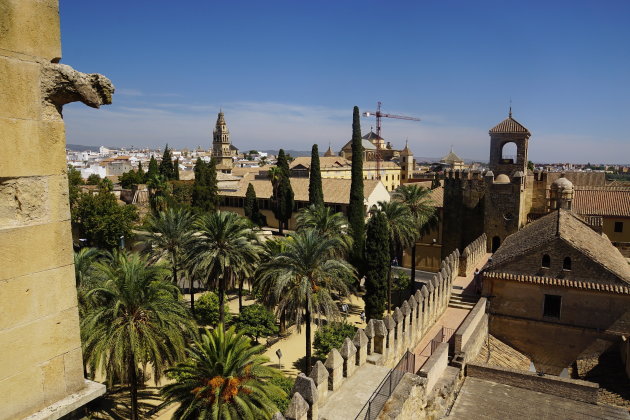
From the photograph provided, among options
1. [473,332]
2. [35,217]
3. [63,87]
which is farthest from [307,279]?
[63,87]

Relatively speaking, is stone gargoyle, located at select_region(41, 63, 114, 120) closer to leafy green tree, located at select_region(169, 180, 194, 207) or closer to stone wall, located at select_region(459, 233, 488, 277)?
stone wall, located at select_region(459, 233, 488, 277)

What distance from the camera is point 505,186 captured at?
28.6 metres

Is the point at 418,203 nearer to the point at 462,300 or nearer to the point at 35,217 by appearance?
the point at 462,300

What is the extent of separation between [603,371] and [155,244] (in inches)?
889

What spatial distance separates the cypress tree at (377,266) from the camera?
25875mm

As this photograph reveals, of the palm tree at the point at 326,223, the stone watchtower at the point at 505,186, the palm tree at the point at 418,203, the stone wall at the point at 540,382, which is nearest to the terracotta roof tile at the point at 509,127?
the stone watchtower at the point at 505,186

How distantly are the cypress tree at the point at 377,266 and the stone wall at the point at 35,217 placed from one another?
23253 millimetres

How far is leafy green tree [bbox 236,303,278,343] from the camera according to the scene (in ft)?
76.1

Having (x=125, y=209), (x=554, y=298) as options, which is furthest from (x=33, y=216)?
(x=125, y=209)

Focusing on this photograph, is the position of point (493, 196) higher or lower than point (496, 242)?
higher

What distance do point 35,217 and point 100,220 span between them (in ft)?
117

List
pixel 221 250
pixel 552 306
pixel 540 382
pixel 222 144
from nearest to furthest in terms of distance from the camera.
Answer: pixel 540 382
pixel 552 306
pixel 221 250
pixel 222 144

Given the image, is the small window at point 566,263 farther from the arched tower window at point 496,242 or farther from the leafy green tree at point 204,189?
the leafy green tree at point 204,189

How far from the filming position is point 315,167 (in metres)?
42.9
